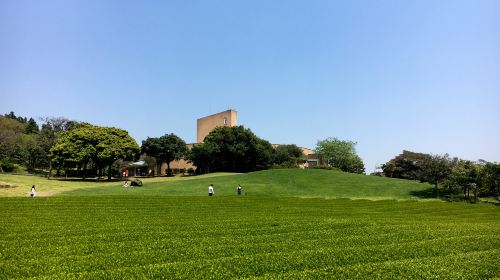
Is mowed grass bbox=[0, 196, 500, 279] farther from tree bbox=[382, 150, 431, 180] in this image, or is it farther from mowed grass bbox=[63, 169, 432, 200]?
tree bbox=[382, 150, 431, 180]

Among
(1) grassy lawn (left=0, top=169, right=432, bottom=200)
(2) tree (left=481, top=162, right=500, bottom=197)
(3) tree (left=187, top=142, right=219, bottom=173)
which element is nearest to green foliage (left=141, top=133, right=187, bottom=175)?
(3) tree (left=187, top=142, right=219, bottom=173)

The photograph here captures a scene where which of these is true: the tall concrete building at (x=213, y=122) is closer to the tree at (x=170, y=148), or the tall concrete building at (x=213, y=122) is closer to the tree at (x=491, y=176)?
the tree at (x=170, y=148)

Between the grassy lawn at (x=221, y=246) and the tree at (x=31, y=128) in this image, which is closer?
the grassy lawn at (x=221, y=246)

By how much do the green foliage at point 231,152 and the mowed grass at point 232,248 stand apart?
63269mm

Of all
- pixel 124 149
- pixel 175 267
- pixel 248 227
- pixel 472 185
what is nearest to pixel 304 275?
pixel 175 267

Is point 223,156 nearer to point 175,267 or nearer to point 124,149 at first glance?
point 124,149

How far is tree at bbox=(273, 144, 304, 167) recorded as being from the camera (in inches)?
4324

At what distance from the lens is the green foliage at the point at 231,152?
88.3 m

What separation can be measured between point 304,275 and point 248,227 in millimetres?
9735

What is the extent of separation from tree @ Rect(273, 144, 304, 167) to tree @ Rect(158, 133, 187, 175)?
2536 centimetres

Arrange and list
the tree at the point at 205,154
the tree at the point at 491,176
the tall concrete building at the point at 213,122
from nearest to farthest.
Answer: the tree at the point at 491,176
the tree at the point at 205,154
the tall concrete building at the point at 213,122

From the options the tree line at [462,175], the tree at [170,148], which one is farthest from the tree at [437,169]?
the tree at [170,148]

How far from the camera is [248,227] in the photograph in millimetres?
20734

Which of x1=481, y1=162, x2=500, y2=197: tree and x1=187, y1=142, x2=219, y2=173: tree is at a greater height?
x1=187, y1=142, x2=219, y2=173: tree
